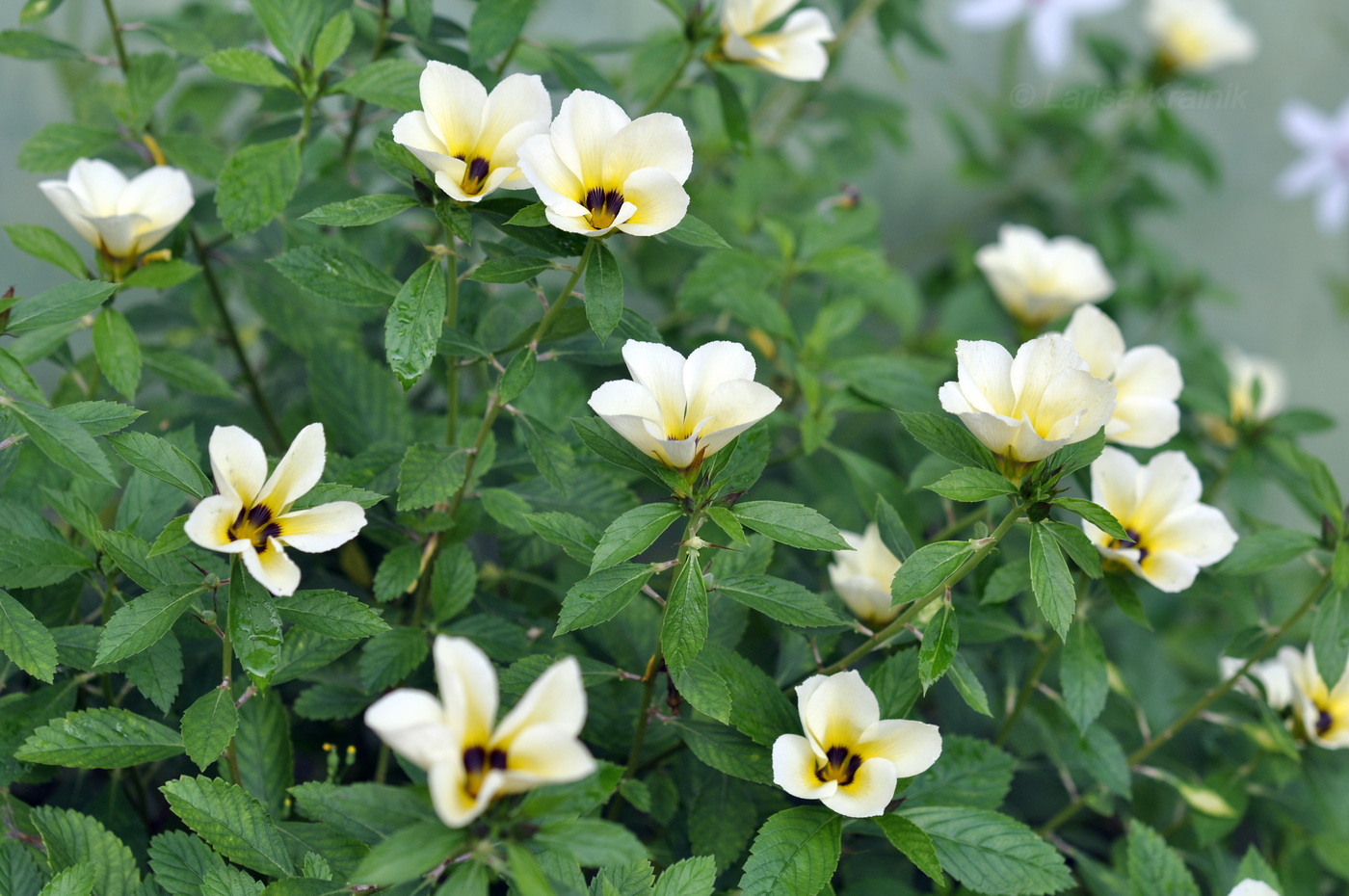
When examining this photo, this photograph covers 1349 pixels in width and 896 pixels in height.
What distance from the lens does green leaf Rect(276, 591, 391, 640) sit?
539mm

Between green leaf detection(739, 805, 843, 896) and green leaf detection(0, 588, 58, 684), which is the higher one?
green leaf detection(0, 588, 58, 684)

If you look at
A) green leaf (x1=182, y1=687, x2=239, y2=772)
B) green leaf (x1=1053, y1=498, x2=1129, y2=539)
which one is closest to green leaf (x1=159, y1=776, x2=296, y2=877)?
green leaf (x1=182, y1=687, x2=239, y2=772)

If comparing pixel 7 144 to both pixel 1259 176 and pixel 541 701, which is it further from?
pixel 1259 176

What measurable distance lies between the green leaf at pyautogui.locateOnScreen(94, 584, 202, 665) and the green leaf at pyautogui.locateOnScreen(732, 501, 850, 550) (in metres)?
0.28

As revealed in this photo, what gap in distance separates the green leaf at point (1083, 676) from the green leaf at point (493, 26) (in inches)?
20.8

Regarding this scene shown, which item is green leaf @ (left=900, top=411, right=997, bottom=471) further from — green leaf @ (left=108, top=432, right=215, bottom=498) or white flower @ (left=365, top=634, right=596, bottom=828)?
green leaf @ (left=108, top=432, right=215, bottom=498)

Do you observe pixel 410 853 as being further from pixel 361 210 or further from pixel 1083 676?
pixel 1083 676

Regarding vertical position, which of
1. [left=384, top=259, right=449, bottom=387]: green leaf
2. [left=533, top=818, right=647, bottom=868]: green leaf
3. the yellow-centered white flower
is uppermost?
[left=384, top=259, right=449, bottom=387]: green leaf

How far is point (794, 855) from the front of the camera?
54cm

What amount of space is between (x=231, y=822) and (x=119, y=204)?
0.39m

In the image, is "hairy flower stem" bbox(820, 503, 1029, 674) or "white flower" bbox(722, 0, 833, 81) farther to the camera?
"white flower" bbox(722, 0, 833, 81)

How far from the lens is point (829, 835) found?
55 cm

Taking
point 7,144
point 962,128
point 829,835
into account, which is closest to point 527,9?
point 829,835

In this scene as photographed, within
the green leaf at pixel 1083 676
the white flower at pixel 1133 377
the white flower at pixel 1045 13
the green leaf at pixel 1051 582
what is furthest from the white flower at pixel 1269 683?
the white flower at pixel 1045 13
